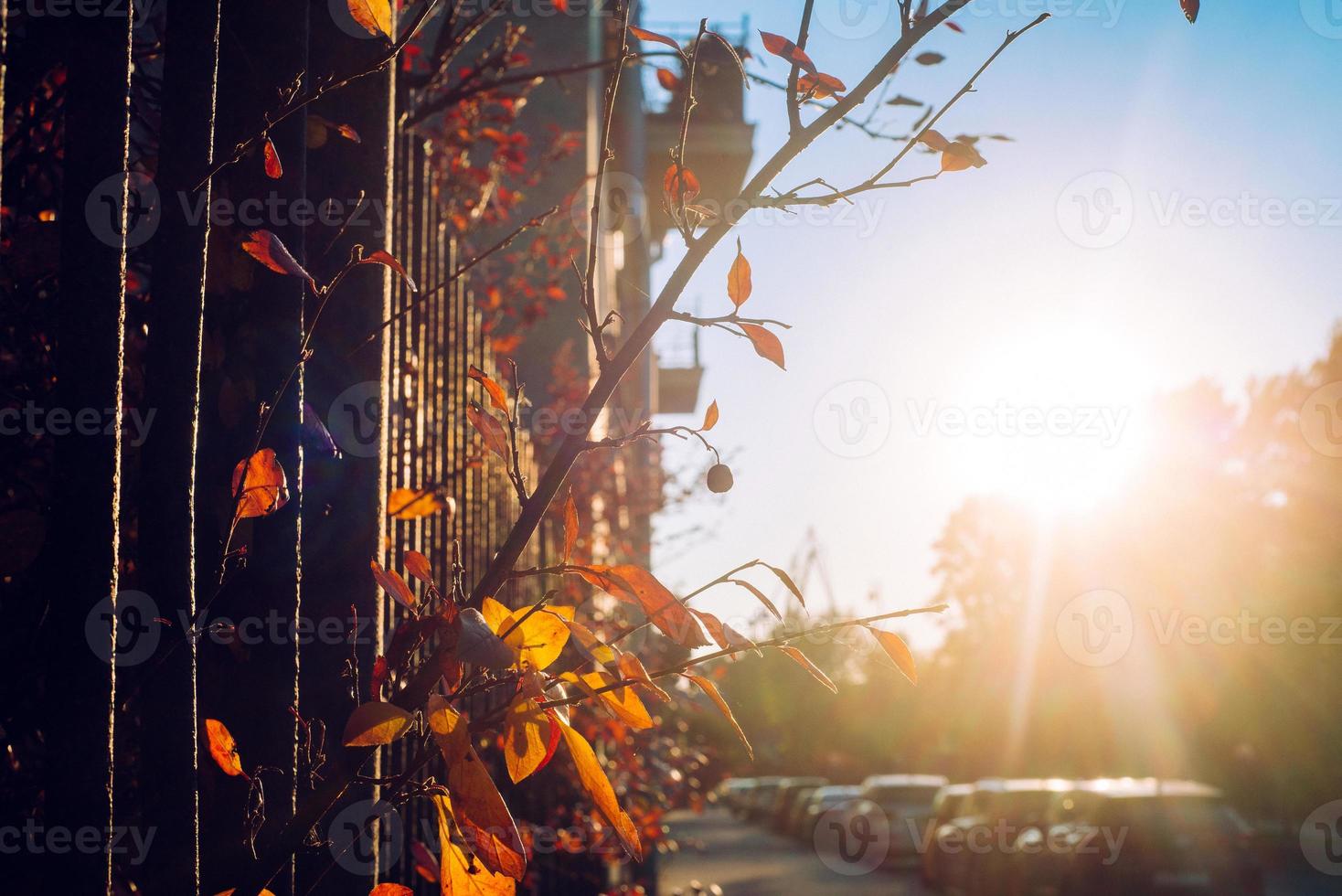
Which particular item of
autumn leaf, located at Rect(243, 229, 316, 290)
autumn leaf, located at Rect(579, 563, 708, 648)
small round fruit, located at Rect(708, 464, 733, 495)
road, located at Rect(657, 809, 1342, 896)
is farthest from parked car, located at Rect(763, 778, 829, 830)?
autumn leaf, located at Rect(243, 229, 316, 290)

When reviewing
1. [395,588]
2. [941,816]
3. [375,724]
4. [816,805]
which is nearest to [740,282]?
[395,588]

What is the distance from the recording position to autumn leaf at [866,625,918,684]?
1.45m

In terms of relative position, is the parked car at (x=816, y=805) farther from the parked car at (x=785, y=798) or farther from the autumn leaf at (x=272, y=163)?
the autumn leaf at (x=272, y=163)

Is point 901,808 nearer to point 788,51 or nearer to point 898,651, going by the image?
point 898,651

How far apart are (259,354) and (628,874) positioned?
10830mm

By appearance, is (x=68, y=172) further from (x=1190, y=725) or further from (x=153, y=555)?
(x=1190, y=725)

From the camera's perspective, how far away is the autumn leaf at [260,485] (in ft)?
4.78

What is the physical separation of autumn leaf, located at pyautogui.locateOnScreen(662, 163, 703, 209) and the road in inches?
308

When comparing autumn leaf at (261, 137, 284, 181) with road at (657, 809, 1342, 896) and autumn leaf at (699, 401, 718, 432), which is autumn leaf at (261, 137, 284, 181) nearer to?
autumn leaf at (699, 401, 718, 432)

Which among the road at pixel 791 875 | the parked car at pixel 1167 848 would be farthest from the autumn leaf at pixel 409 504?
the parked car at pixel 1167 848

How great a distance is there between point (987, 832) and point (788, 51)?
1524 cm

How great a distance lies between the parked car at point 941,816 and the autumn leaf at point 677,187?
16.7 metres

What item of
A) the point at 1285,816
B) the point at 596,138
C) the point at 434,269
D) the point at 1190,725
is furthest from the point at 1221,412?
the point at 434,269

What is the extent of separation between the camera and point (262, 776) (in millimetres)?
1732
